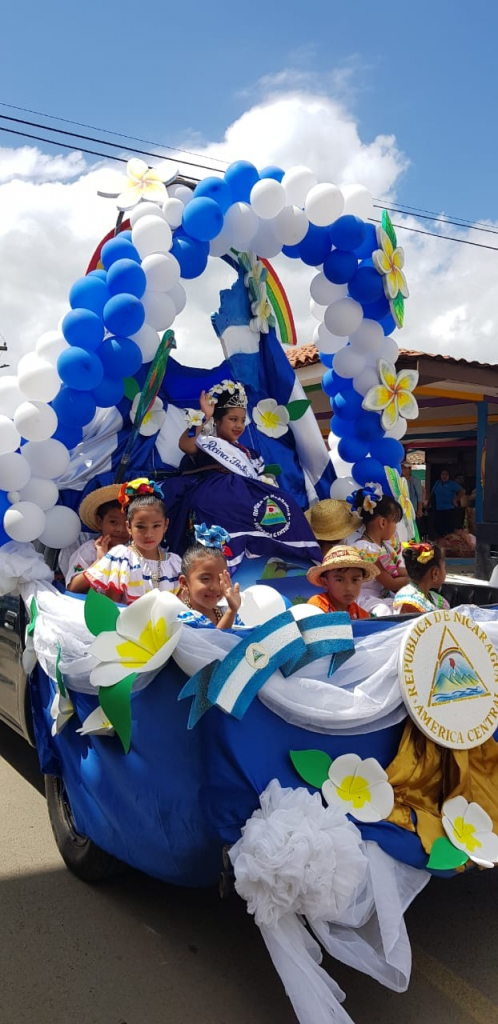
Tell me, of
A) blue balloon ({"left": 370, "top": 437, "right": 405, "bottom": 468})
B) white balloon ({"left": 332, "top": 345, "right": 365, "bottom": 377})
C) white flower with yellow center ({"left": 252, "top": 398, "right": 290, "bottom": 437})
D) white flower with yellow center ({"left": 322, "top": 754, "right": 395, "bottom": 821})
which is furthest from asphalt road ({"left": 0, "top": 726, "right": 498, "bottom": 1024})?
white balloon ({"left": 332, "top": 345, "right": 365, "bottom": 377})

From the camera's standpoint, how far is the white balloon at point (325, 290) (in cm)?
500

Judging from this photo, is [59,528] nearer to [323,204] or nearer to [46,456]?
[46,456]

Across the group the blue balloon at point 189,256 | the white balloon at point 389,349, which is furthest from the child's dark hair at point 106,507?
the white balloon at point 389,349

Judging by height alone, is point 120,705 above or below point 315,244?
below

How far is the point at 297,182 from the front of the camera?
15.0 ft

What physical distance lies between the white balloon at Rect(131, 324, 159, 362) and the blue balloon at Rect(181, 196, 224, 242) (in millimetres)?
561

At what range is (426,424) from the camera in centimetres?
1562

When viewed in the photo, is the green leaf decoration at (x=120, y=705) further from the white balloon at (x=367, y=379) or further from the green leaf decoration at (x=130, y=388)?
the white balloon at (x=367, y=379)

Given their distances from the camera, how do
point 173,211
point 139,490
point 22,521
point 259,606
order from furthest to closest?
point 173,211 → point 22,521 → point 139,490 → point 259,606

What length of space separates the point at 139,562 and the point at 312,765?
1353 millimetres

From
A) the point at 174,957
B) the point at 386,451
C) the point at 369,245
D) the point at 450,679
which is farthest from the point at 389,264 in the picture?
the point at 174,957

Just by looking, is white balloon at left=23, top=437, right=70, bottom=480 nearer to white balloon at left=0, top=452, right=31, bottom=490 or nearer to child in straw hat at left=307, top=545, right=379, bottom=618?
white balloon at left=0, top=452, right=31, bottom=490

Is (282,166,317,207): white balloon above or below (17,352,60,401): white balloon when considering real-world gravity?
above

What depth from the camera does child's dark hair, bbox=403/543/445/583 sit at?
3.38 metres
